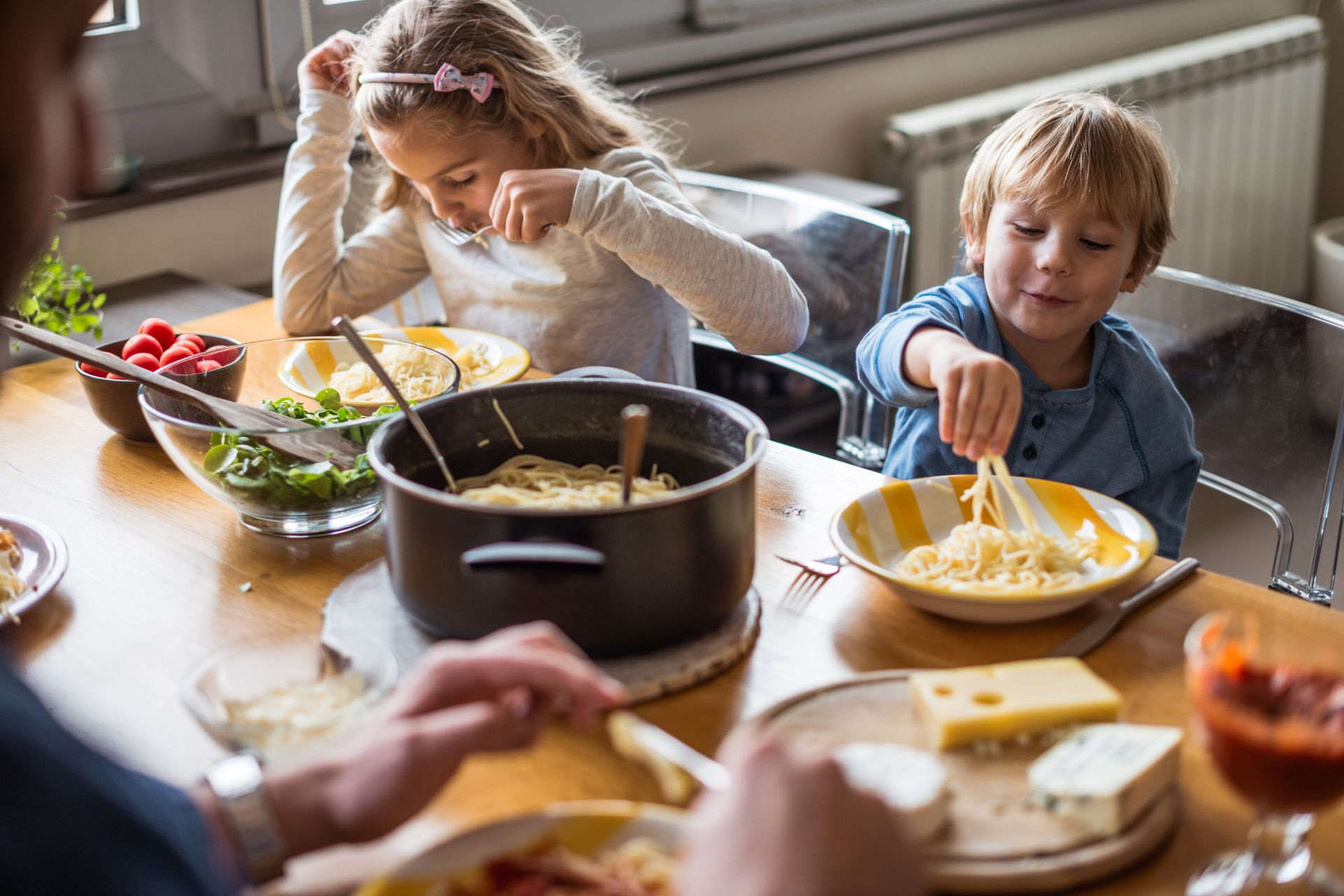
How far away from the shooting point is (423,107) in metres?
1.67

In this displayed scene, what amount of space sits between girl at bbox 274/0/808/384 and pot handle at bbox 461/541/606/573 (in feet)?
2.40

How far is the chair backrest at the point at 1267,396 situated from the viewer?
1646 mm

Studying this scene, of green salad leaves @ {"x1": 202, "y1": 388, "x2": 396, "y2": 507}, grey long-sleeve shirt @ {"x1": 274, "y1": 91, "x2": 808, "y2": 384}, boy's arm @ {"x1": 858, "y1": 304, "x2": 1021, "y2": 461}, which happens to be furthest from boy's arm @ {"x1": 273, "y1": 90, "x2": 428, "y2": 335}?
boy's arm @ {"x1": 858, "y1": 304, "x2": 1021, "y2": 461}

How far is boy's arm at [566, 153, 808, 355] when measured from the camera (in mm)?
1591

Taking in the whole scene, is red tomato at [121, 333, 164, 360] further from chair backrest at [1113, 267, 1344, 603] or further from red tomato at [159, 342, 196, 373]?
chair backrest at [1113, 267, 1344, 603]

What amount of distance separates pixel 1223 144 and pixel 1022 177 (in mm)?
2964

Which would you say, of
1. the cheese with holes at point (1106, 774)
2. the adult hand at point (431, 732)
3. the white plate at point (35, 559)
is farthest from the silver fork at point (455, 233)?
the cheese with holes at point (1106, 774)

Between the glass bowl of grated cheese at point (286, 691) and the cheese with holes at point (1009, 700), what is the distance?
1.31 feet

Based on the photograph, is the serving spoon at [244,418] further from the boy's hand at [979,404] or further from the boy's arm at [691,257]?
the boy's hand at [979,404]

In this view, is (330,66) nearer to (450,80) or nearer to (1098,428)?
(450,80)

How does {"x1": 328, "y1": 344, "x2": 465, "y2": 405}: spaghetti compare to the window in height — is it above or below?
below

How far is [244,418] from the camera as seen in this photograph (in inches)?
51.1

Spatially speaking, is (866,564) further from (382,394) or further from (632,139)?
(632,139)

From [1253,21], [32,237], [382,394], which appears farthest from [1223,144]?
[32,237]
